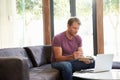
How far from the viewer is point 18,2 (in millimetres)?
4680

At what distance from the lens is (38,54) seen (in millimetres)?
3535

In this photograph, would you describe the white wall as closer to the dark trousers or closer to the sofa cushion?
the sofa cushion

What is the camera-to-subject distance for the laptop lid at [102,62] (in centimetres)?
238

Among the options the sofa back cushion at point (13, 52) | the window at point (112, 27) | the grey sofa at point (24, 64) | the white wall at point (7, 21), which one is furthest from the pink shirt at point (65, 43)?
the white wall at point (7, 21)

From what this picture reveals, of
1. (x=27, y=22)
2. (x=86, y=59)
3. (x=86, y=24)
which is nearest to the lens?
(x=86, y=59)

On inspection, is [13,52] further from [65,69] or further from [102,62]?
[102,62]

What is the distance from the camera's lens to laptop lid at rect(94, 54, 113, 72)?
93.6 inches

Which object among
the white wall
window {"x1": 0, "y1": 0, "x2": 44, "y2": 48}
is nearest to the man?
the white wall

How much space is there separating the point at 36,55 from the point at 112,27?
1.60 m

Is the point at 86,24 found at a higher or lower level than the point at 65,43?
higher

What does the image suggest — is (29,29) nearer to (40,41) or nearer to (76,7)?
(40,41)

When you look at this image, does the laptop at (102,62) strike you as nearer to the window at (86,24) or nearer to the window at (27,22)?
the window at (86,24)

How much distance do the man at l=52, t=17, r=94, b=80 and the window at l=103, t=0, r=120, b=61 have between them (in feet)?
4.28

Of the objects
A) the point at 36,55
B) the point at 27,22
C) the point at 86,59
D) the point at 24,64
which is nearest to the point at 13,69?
the point at 24,64
